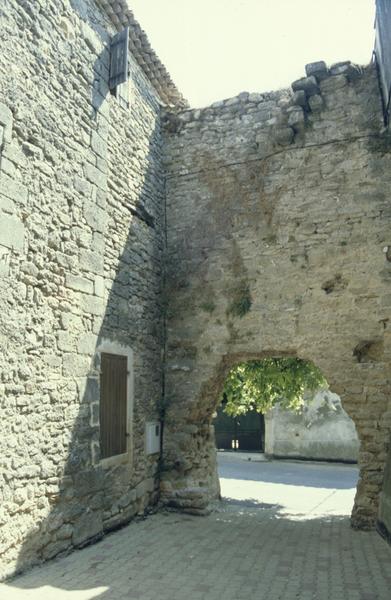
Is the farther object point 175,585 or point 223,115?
Result: point 223,115

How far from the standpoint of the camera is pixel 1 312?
4102mm

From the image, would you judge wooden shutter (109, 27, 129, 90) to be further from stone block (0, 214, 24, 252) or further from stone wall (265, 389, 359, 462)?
stone wall (265, 389, 359, 462)

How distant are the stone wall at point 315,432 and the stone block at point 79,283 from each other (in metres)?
9.09

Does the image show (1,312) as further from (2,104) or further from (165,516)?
(165,516)

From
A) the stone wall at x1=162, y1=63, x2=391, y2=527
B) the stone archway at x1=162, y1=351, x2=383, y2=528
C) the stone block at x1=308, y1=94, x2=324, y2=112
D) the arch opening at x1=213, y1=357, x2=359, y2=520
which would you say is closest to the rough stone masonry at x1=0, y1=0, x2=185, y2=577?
the stone archway at x1=162, y1=351, x2=383, y2=528

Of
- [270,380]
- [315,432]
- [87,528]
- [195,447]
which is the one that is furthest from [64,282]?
[315,432]

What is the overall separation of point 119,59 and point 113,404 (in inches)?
167

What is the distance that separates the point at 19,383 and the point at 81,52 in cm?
379

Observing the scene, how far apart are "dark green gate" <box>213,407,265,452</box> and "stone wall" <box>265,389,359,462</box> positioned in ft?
2.99

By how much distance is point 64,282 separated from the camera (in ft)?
16.3

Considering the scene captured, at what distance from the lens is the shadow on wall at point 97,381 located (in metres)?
4.64

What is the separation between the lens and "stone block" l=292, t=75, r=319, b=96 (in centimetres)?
683

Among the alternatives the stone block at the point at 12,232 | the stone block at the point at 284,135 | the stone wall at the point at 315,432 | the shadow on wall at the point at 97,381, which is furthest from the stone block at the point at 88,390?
the stone wall at the point at 315,432

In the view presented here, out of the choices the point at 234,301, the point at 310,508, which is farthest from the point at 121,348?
the point at 310,508
